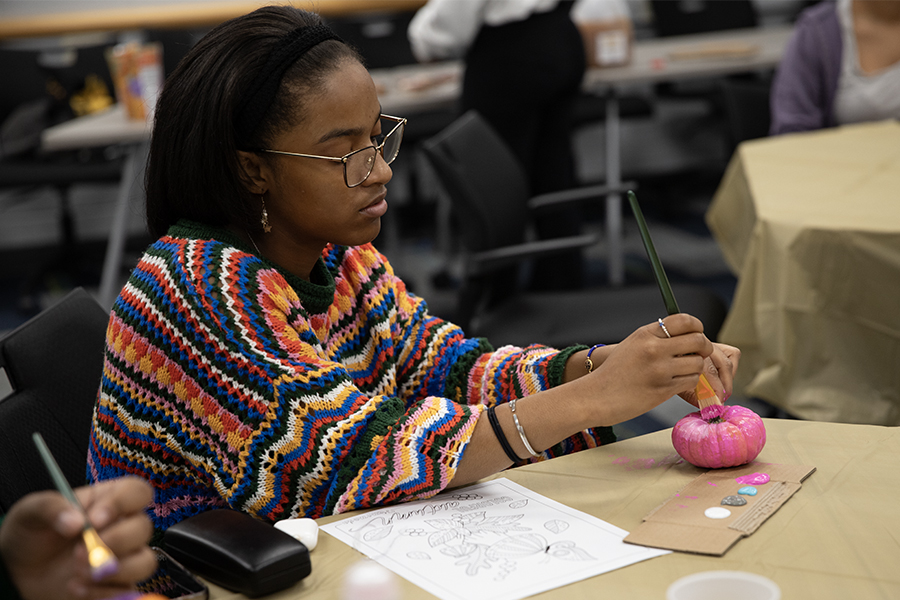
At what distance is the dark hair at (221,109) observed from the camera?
1.02 m

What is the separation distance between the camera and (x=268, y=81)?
3.35 feet

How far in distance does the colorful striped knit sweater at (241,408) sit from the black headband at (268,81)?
0.44 ft

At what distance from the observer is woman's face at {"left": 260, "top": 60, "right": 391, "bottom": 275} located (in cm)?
105

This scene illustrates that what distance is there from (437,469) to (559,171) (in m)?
2.55

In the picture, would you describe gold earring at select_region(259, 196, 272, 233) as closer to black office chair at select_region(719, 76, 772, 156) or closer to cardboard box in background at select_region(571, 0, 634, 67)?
black office chair at select_region(719, 76, 772, 156)

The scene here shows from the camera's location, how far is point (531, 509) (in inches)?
35.2

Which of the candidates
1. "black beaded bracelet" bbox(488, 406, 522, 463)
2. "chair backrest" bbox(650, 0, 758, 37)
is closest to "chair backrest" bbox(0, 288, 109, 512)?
"black beaded bracelet" bbox(488, 406, 522, 463)

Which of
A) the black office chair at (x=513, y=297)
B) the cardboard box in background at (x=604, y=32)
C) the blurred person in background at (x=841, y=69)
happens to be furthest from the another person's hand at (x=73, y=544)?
the cardboard box in background at (x=604, y=32)

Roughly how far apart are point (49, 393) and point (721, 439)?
34.0 inches

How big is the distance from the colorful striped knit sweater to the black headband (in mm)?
135

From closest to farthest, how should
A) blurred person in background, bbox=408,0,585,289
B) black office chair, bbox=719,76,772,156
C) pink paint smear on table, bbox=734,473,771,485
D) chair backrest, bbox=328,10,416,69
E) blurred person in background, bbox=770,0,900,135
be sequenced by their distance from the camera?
pink paint smear on table, bbox=734,473,771,485, blurred person in background, bbox=770,0,900,135, black office chair, bbox=719,76,772,156, blurred person in background, bbox=408,0,585,289, chair backrest, bbox=328,10,416,69

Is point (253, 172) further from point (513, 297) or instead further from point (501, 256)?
point (513, 297)

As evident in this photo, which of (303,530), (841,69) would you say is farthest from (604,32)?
(303,530)

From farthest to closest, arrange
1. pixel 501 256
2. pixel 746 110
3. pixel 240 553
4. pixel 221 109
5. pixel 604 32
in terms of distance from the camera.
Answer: pixel 604 32, pixel 746 110, pixel 501 256, pixel 221 109, pixel 240 553
